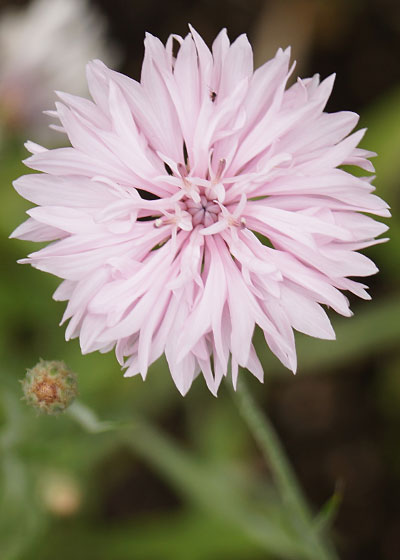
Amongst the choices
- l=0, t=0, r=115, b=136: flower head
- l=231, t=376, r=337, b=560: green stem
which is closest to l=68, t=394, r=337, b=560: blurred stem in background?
l=231, t=376, r=337, b=560: green stem

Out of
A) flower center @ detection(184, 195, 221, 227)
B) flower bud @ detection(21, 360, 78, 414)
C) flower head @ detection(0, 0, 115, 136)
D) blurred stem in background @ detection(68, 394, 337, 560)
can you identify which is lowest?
blurred stem in background @ detection(68, 394, 337, 560)

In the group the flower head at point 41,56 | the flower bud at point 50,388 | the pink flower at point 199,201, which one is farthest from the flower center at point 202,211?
the flower head at point 41,56

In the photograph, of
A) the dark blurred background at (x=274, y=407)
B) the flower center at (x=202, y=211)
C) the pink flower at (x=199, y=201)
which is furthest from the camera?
the dark blurred background at (x=274, y=407)

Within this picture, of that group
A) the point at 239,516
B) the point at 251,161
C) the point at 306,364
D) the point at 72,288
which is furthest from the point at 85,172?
the point at 306,364

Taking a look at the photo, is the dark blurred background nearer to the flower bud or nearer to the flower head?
the flower head

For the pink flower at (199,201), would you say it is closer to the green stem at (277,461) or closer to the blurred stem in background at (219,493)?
the green stem at (277,461)

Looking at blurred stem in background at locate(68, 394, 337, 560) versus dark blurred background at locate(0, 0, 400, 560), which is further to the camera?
dark blurred background at locate(0, 0, 400, 560)
